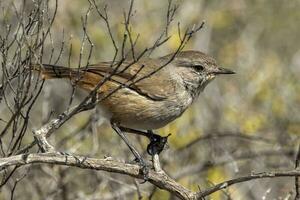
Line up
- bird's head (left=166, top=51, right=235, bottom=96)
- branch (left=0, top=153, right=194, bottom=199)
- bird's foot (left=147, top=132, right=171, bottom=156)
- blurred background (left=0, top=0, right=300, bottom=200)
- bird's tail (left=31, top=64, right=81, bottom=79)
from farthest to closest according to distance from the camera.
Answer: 1. blurred background (left=0, top=0, right=300, bottom=200)
2. bird's head (left=166, top=51, right=235, bottom=96)
3. bird's tail (left=31, top=64, right=81, bottom=79)
4. bird's foot (left=147, top=132, right=171, bottom=156)
5. branch (left=0, top=153, right=194, bottom=199)

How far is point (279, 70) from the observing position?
1080 cm

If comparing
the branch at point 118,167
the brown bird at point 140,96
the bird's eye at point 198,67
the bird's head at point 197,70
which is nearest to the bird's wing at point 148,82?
the brown bird at point 140,96

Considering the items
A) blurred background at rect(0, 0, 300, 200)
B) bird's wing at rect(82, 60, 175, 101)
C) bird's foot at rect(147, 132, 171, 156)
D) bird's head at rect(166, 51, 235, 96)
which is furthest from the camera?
blurred background at rect(0, 0, 300, 200)

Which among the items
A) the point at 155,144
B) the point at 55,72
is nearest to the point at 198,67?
the point at 155,144


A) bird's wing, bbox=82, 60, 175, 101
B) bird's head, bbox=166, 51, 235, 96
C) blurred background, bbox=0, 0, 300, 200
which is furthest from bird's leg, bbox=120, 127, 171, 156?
blurred background, bbox=0, 0, 300, 200

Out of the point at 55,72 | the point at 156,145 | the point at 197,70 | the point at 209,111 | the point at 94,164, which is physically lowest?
the point at 94,164

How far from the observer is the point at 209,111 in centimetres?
1041

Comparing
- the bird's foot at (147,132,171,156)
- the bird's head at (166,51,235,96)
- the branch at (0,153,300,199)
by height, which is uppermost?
the bird's head at (166,51,235,96)

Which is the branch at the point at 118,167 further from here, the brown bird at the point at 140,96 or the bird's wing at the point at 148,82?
the bird's wing at the point at 148,82

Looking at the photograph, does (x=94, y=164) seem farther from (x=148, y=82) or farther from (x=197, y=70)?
(x=197, y=70)

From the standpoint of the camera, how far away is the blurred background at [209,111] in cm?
821

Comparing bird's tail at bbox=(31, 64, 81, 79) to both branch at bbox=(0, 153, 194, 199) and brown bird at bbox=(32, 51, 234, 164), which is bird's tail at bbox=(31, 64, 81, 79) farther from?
branch at bbox=(0, 153, 194, 199)

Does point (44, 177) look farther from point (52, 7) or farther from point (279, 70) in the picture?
point (279, 70)

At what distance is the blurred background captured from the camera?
8211mm
